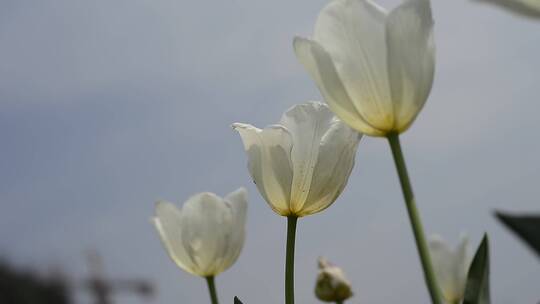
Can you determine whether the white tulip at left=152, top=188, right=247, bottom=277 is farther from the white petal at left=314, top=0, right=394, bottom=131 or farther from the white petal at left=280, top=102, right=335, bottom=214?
the white petal at left=314, top=0, right=394, bottom=131

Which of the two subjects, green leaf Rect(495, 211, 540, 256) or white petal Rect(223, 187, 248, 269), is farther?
white petal Rect(223, 187, 248, 269)

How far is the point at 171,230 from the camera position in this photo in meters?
1.80

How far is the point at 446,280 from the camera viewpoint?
191cm

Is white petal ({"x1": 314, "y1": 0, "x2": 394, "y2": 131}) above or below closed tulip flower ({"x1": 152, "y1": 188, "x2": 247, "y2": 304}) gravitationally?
above

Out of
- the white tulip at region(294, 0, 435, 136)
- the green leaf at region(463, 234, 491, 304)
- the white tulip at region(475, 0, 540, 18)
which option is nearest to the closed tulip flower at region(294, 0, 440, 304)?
the white tulip at region(294, 0, 435, 136)

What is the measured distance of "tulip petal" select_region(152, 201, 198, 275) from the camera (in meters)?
1.70

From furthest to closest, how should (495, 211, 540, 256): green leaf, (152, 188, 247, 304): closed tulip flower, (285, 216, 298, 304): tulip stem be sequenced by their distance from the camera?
(152, 188, 247, 304): closed tulip flower < (285, 216, 298, 304): tulip stem < (495, 211, 540, 256): green leaf

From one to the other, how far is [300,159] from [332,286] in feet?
1.11

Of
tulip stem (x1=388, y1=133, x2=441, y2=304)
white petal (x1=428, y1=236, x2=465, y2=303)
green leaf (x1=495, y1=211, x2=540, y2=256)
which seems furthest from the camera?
white petal (x1=428, y1=236, x2=465, y2=303)

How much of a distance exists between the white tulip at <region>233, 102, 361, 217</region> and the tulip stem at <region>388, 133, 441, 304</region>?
0.78 ft

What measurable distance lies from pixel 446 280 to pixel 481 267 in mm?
1074

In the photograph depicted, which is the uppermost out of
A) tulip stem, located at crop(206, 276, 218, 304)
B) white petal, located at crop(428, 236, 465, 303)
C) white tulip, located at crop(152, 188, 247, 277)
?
white tulip, located at crop(152, 188, 247, 277)

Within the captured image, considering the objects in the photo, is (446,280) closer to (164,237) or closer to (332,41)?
(164,237)

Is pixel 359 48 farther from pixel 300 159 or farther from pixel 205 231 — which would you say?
pixel 205 231
